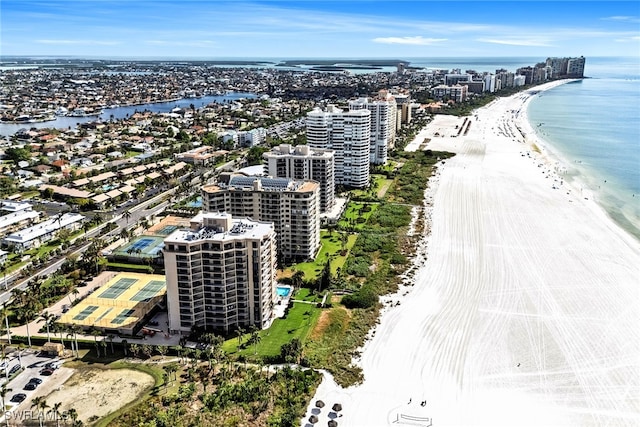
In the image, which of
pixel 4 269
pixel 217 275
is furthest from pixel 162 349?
pixel 4 269

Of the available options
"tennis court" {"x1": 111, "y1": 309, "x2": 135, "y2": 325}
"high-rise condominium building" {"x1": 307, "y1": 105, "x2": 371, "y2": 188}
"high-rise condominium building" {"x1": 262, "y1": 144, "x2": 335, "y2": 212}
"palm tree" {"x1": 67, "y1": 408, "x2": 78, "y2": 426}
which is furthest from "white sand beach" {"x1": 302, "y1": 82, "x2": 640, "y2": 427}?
"tennis court" {"x1": 111, "y1": 309, "x2": 135, "y2": 325}

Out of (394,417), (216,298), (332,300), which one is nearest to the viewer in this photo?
(394,417)

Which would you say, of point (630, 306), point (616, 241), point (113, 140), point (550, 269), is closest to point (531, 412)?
point (630, 306)

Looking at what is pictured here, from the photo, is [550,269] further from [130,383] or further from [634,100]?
[634,100]

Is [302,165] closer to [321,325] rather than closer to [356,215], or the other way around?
[356,215]

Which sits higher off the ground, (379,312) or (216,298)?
(216,298)

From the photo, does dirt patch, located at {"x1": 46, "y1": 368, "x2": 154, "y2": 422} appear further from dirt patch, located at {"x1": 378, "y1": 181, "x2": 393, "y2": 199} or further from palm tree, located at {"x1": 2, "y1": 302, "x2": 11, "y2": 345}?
dirt patch, located at {"x1": 378, "y1": 181, "x2": 393, "y2": 199}
